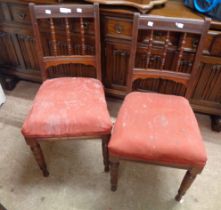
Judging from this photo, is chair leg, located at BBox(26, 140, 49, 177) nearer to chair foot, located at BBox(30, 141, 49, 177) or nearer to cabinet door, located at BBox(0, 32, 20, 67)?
chair foot, located at BBox(30, 141, 49, 177)

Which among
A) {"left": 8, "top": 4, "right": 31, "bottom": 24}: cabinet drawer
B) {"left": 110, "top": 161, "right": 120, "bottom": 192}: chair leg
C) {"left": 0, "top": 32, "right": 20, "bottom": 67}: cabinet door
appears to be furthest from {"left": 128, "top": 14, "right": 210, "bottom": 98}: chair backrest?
{"left": 0, "top": 32, "right": 20, "bottom": 67}: cabinet door

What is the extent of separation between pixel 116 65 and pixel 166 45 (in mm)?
476

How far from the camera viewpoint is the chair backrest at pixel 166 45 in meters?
1.05

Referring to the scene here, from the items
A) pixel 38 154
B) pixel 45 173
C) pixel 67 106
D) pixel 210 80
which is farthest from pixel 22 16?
pixel 210 80

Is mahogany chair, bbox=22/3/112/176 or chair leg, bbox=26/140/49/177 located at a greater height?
mahogany chair, bbox=22/3/112/176

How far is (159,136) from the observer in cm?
98

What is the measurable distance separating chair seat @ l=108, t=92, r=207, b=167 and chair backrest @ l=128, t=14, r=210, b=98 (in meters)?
0.18

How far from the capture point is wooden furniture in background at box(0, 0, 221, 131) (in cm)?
124

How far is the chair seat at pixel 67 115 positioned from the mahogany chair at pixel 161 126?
0.11 m

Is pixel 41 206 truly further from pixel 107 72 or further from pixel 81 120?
pixel 107 72

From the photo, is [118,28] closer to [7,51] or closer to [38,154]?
[38,154]

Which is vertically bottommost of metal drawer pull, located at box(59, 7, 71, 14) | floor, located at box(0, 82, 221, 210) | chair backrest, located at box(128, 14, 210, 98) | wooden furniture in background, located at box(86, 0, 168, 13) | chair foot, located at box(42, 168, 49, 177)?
floor, located at box(0, 82, 221, 210)

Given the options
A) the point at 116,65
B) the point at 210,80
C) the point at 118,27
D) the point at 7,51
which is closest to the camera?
the point at 118,27

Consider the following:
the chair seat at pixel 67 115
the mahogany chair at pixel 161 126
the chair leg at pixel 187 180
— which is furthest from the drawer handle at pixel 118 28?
the chair leg at pixel 187 180
